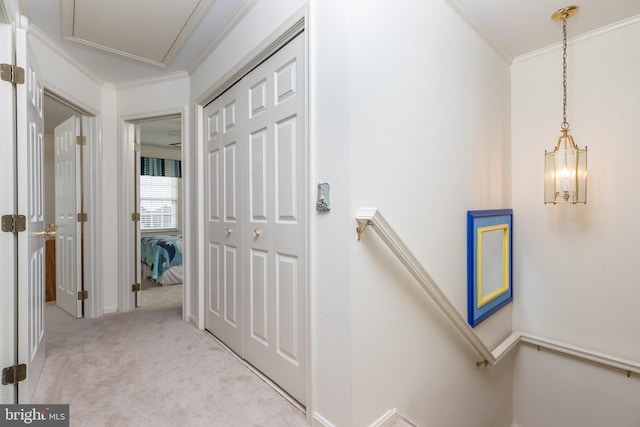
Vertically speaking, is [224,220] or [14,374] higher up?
[224,220]

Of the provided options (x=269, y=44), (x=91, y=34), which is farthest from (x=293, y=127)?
(x=91, y=34)

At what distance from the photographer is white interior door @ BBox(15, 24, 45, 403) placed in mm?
1585

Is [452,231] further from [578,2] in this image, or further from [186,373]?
[186,373]

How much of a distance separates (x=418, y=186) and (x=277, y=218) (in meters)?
0.83

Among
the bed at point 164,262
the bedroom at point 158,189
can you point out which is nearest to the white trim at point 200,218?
the bed at point 164,262

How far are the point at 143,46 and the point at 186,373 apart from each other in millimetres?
2519

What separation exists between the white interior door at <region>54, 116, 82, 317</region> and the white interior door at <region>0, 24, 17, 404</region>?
175cm

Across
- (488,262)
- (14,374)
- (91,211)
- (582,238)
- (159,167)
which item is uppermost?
(159,167)

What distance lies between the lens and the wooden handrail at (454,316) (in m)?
1.36

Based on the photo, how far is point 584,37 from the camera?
7.75 ft

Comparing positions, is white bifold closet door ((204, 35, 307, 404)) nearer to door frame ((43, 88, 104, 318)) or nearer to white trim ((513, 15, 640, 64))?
door frame ((43, 88, 104, 318))

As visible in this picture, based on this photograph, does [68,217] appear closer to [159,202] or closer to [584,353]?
[159,202]

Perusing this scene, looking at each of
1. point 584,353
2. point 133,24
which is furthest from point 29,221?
point 584,353

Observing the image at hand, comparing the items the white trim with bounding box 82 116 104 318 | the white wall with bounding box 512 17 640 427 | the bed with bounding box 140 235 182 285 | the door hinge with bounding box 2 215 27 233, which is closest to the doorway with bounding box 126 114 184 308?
the bed with bounding box 140 235 182 285
